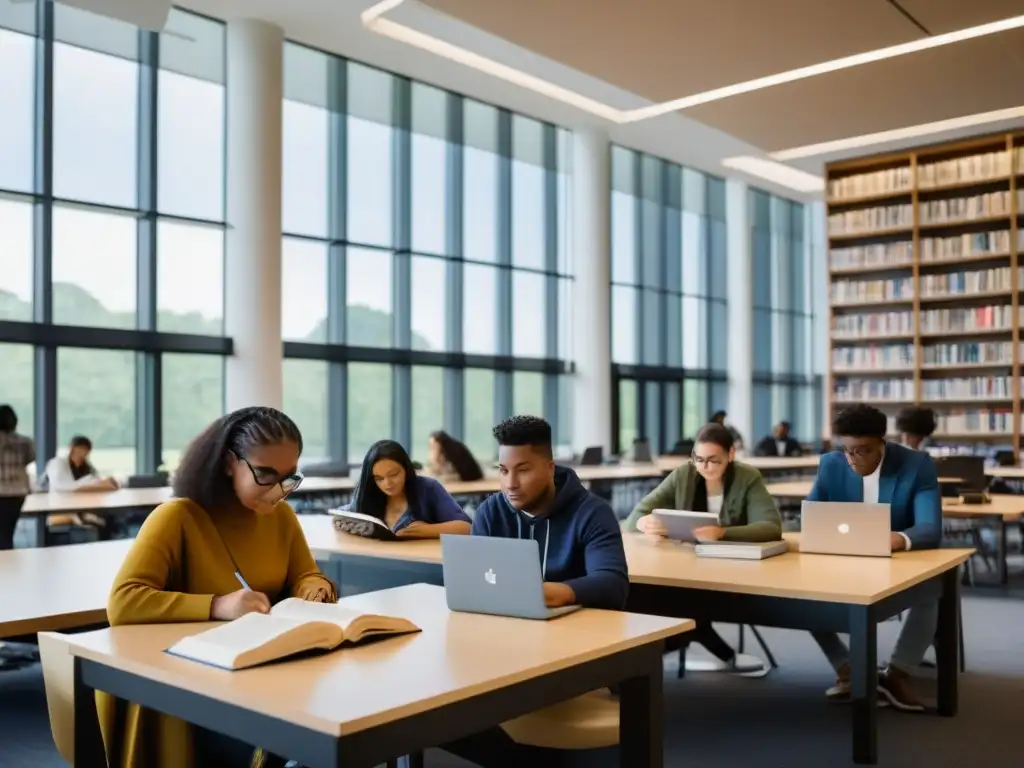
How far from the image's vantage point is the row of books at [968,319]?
28.1 feet

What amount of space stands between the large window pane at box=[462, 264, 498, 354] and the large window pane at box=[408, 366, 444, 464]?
0.58m

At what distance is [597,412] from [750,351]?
4050 millimetres

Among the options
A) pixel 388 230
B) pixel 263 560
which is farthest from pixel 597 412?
pixel 263 560

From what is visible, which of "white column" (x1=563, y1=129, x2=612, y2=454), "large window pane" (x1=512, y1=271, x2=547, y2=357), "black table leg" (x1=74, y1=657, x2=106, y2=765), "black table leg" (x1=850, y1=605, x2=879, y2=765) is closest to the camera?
"black table leg" (x1=74, y1=657, x2=106, y2=765)

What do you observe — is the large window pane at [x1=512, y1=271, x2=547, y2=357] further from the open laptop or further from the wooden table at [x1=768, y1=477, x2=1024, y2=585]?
the open laptop

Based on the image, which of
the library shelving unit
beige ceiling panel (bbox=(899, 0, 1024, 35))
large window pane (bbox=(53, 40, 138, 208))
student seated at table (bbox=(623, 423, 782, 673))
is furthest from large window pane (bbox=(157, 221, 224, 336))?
beige ceiling panel (bbox=(899, 0, 1024, 35))

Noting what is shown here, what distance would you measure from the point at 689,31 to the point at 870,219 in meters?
3.94

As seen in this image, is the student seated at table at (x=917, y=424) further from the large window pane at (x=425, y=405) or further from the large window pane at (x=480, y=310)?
the large window pane at (x=480, y=310)

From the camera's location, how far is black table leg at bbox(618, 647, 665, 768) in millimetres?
2186

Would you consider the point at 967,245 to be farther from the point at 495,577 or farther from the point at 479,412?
the point at 495,577

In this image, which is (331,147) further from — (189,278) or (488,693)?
(488,693)

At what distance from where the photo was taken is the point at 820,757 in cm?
324

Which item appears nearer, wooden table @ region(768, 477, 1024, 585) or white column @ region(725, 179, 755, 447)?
wooden table @ region(768, 477, 1024, 585)

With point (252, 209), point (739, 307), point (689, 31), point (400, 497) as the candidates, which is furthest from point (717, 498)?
point (739, 307)
